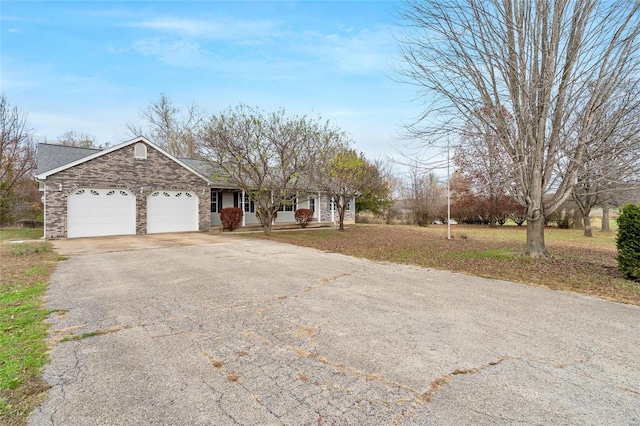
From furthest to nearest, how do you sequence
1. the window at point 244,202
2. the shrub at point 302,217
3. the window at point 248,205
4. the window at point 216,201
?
the shrub at point 302,217
the window at point 248,205
the window at point 244,202
the window at point 216,201

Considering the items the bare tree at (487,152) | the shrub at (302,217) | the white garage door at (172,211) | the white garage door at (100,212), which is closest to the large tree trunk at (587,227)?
the bare tree at (487,152)

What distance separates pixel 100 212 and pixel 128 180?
189cm

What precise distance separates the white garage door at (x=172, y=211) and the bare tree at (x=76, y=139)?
63.9 feet

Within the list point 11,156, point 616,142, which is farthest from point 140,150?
point 616,142

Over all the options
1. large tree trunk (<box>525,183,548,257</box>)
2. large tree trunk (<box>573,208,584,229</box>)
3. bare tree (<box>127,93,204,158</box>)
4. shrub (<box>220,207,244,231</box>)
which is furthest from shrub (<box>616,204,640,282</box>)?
bare tree (<box>127,93,204,158</box>)

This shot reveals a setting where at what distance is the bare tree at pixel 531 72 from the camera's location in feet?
23.5

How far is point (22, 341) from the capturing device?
3.39m

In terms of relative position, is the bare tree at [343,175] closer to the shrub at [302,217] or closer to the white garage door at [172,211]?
the shrub at [302,217]

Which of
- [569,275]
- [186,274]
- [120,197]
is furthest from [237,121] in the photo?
[569,275]

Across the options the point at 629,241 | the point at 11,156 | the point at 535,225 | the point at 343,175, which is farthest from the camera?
the point at 11,156

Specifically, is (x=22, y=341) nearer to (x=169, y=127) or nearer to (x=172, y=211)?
(x=172, y=211)

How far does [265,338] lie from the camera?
349 centimetres

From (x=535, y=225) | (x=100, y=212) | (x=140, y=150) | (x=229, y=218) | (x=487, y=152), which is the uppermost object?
(x=140, y=150)

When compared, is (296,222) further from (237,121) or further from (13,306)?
(13,306)
